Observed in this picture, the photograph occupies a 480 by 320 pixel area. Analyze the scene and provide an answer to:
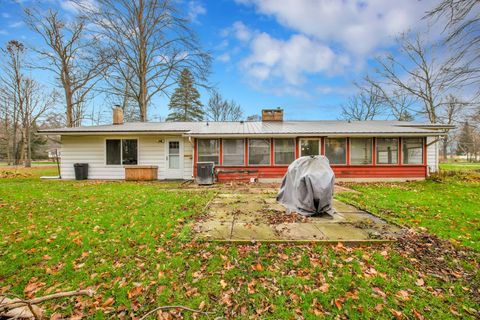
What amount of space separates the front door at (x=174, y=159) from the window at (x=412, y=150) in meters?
12.0

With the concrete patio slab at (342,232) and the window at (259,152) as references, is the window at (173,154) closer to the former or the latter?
the window at (259,152)

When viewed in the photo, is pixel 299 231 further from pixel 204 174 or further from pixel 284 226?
pixel 204 174

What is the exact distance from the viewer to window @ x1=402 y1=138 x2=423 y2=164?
36.0 feet

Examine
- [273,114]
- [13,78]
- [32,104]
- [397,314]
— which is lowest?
[397,314]

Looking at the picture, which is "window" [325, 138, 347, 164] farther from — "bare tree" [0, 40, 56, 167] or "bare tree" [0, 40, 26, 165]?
"bare tree" [0, 40, 26, 165]

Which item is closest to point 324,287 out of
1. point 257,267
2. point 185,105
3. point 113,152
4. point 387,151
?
point 257,267

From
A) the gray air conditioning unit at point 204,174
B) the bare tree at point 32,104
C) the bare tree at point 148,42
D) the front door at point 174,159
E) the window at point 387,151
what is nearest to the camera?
the gray air conditioning unit at point 204,174

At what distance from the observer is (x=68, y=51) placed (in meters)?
17.4

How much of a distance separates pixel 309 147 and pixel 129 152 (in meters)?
9.88

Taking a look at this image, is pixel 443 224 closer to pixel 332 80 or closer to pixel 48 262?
pixel 48 262

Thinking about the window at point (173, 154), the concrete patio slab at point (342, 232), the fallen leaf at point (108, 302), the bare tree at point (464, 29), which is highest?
the bare tree at point (464, 29)

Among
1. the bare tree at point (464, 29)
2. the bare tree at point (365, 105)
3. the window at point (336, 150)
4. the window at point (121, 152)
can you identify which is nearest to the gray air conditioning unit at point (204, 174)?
the window at point (121, 152)

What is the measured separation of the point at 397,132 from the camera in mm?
10414

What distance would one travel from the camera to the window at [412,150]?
11.0 meters
